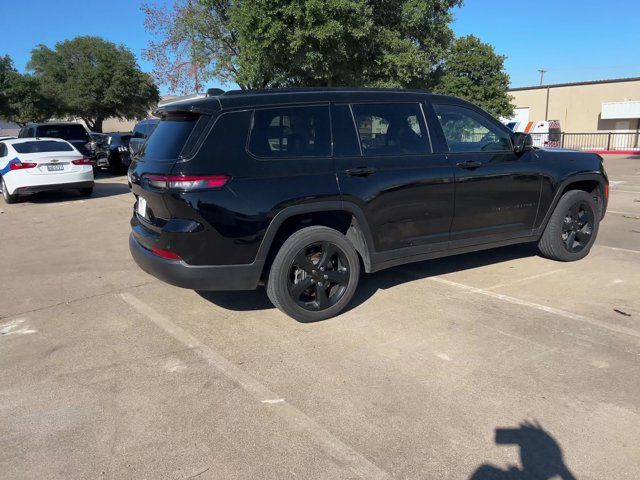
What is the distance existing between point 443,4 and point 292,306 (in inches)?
698

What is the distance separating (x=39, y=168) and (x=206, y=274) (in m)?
9.88

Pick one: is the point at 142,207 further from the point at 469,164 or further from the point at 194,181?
the point at 469,164

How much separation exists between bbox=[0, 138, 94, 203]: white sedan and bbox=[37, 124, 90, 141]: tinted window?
4.34m

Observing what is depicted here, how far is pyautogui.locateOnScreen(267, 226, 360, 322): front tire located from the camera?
4352mm

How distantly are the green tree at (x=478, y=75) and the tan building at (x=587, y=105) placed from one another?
12558 millimetres

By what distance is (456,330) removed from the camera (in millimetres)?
4340

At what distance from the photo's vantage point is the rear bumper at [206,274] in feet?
13.5

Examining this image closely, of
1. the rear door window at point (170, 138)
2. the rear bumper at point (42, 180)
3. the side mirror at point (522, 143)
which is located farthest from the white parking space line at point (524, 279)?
the rear bumper at point (42, 180)

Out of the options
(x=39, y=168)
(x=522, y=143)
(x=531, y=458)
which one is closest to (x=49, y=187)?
(x=39, y=168)

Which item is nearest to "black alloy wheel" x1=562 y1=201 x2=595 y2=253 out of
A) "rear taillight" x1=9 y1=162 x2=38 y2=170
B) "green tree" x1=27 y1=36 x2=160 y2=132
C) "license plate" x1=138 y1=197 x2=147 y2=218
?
"license plate" x1=138 y1=197 x2=147 y2=218

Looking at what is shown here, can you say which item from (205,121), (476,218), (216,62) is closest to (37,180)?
(205,121)

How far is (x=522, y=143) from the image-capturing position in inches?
218

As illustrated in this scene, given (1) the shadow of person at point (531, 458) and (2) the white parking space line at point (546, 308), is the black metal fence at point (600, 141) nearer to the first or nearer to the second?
(2) the white parking space line at point (546, 308)

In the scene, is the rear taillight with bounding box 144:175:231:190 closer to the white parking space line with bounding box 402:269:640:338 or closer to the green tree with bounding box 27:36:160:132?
the white parking space line with bounding box 402:269:640:338
